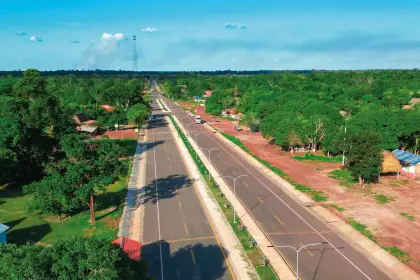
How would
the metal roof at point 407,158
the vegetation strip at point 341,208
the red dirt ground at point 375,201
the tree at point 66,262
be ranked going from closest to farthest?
the tree at point 66,262 < the vegetation strip at point 341,208 < the red dirt ground at point 375,201 < the metal roof at point 407,158

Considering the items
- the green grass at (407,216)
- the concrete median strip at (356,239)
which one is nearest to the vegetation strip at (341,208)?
the concrete median strip at (356,239)

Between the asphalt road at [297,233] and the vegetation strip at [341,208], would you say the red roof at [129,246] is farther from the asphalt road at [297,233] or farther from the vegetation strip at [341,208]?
the vegetation strip at [341,208]

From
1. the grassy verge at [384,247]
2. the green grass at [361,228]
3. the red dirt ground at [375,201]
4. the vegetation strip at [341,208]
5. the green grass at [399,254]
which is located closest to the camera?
the green grass at [399,254]

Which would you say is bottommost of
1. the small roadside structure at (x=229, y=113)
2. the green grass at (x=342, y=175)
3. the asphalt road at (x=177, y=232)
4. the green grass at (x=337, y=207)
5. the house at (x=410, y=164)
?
the asphalt road at (x=177, y=232)

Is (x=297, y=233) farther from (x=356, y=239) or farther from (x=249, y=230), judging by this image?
(x=356, y=239)

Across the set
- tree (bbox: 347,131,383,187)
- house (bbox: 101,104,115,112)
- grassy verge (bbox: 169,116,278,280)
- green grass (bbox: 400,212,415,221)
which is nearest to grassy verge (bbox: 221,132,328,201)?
tree (bbox: 347,131,383,187)

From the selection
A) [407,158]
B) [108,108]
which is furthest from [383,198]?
[108,108]

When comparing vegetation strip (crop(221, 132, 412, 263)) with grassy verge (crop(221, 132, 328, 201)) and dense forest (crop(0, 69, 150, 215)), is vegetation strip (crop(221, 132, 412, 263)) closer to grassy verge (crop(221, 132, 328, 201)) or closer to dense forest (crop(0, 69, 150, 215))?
grassy verge (crop(221, 132, 328, 201))
